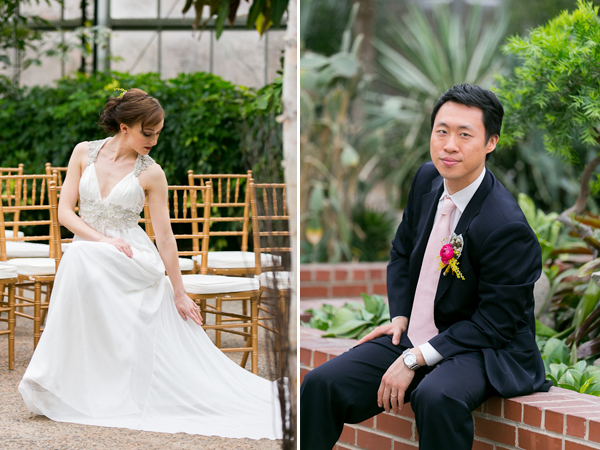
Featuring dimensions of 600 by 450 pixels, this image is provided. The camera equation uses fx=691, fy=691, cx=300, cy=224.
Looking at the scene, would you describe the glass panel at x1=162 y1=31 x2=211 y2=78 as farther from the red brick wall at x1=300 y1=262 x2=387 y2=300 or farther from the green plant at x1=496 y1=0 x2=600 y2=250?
the green plant at x1=496 y1=0 x2=600 y2=250

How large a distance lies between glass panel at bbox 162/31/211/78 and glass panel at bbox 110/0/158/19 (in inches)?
11.2

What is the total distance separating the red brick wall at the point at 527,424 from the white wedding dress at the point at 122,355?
521 mm

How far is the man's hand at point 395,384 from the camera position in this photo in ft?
6.97

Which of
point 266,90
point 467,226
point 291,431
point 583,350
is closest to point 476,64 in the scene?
point 266,90

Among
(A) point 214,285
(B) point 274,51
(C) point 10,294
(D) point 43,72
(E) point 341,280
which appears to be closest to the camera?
(A) point 214,285

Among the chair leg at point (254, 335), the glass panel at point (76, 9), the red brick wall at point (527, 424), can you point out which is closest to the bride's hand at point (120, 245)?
the chair leg at point (254, 335)

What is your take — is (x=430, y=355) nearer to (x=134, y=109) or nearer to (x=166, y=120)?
(x=134, y=109)

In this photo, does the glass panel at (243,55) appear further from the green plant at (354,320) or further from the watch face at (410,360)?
the watch face at (410,360)

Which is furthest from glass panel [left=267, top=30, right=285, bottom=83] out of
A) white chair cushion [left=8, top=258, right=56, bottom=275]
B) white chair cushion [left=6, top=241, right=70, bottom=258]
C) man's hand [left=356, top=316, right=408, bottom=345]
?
man's hand [left=356, top=316, right=408, bottom=345]

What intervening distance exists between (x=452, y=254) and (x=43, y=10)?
6946 mm

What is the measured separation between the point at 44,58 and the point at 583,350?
22.1 feet

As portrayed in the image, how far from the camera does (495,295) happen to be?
2088 millimetres

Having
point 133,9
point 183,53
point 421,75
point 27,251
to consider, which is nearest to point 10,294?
point 27,251

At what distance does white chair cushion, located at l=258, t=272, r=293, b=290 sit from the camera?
5.42 ft
